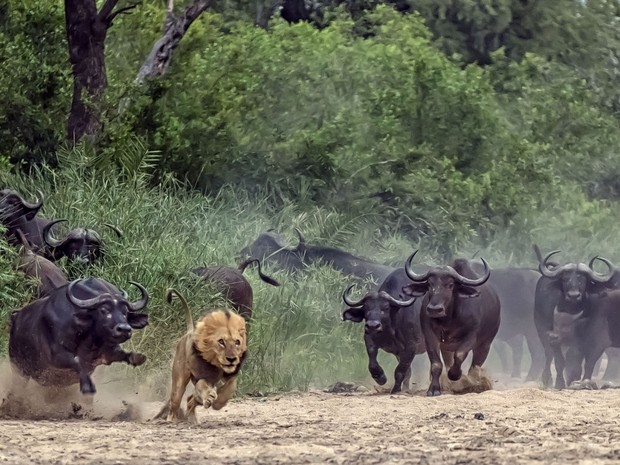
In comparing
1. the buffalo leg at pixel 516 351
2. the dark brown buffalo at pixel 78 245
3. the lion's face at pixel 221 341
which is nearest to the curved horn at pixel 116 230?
the dark brown buffalo at pixel 78 245

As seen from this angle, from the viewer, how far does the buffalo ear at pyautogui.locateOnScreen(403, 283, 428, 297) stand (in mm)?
14837

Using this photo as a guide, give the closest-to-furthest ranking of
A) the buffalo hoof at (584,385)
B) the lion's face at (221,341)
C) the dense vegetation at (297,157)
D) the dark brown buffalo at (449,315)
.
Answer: the lion's face at (221,341) < the dark brown buffalo at (449,315) < the buffalo hoof at (584,385) < the dense vegetation at (297,157)

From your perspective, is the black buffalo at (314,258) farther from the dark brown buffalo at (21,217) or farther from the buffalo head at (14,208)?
the buffalo head at (14,208)

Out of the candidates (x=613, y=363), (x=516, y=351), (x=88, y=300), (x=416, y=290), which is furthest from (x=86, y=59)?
(x=88, y=300)

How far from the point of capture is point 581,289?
56.0 ft

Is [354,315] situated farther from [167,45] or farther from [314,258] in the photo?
[167,45]

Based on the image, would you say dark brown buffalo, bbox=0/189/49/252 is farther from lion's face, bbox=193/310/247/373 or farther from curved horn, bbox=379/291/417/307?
lion's face, bbox=193/310/247/373

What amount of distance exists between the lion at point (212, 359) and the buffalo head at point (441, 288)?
11.9 feet

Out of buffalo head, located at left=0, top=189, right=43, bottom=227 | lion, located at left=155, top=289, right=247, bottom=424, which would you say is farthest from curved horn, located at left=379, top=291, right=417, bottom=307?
lion, located at left=155, top=289, right=247, bottom=424

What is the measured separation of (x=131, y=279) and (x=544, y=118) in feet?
51.3

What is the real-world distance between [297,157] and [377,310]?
27.0ft

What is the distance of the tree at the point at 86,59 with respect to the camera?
19547mm

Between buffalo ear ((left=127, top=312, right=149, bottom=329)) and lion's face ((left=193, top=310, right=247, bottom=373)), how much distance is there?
1.56 metres

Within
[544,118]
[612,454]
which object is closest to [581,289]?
[612,454]
